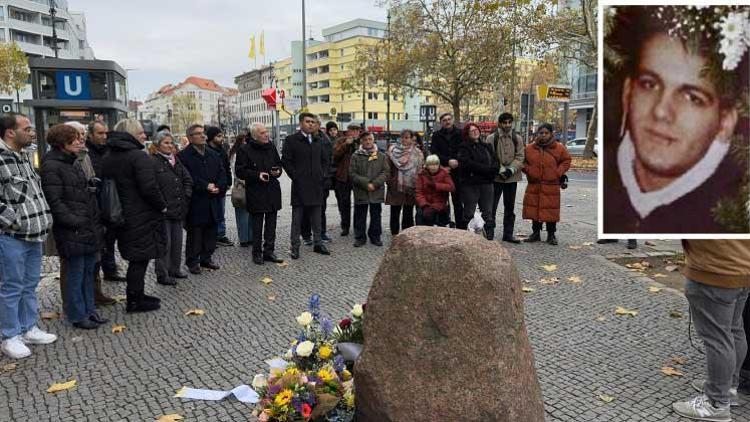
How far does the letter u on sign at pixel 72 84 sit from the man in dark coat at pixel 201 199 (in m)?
4.57

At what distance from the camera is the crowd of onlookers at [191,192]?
4.44 m

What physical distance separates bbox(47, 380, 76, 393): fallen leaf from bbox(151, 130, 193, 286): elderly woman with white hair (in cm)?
237

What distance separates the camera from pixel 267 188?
23.6 ft

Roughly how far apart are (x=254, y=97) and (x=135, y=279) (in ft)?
415

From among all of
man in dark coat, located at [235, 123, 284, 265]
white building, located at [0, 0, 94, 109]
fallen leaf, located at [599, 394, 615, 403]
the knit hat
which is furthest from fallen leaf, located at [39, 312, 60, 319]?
white building, located at [0, 0, 94, 109]

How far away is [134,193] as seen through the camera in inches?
207

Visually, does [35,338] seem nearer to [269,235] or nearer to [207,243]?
[207,243]

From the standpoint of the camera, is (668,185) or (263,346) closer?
(668,185)

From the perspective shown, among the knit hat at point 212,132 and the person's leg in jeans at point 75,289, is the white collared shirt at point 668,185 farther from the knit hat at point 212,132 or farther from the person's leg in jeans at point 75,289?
the knit hat at point 212,132

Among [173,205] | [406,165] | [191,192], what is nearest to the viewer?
[173,205]

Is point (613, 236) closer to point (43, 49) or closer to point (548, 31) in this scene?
point (548, 31)

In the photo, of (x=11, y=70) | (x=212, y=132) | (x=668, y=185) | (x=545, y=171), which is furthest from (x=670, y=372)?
(x=11, y=70)

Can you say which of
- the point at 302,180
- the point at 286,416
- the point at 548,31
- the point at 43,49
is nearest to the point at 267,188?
the point at 302,180

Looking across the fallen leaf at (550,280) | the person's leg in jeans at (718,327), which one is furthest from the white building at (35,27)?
the person's leg in jeans at (718,327)
